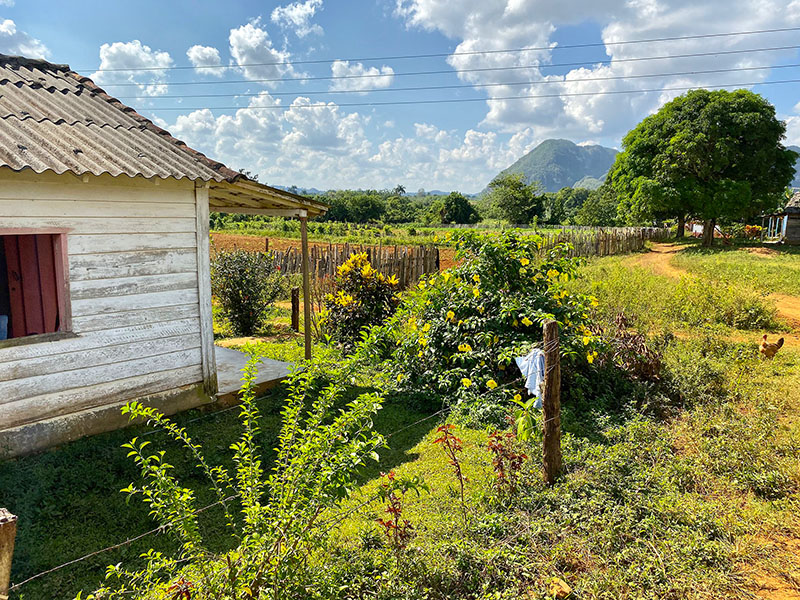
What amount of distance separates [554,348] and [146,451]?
4.22 m

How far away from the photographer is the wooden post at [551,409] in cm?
420

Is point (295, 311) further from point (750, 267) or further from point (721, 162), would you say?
point (721, 162)

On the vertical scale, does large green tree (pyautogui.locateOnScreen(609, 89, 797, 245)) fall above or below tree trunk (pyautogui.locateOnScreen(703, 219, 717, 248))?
above

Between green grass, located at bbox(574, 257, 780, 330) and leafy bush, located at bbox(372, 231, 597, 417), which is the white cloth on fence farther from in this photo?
green grass, located at bbox(574, 257, 780, 330)

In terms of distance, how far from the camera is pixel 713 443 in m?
4.75

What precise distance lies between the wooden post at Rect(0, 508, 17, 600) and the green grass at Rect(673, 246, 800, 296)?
13405 mm

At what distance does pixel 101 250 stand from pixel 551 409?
4688mm

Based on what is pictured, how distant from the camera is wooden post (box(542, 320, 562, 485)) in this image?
4195 millimetres

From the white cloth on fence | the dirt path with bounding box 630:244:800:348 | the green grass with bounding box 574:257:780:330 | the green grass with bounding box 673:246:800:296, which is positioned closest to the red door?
the white cloth on fence

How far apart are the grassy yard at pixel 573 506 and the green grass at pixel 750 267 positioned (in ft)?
25.4

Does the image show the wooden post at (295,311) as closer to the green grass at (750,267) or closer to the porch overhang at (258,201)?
the porch overhang at (258,201)

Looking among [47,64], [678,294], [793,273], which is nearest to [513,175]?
[793,273]

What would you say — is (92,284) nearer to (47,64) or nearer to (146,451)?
(146,451)

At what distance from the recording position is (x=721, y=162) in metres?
23.6
